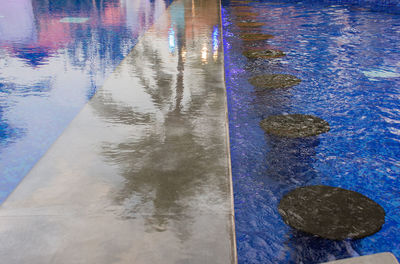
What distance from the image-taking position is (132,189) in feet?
6.86

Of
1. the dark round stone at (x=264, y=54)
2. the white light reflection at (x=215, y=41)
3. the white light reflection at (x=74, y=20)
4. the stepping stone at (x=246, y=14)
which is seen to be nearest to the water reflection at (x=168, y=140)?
the white light reflection at (x=215, y=41)

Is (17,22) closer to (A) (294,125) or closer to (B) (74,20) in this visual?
(B) (74,20)

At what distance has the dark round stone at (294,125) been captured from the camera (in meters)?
3.51

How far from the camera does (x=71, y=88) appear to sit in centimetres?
455

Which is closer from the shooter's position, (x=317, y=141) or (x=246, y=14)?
(x=317, y=141)

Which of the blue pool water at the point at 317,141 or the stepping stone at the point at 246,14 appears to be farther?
the stepping stone at the point at 246,14

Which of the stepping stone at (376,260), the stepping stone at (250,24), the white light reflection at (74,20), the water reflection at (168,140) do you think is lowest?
the stepping stone at (376,260)

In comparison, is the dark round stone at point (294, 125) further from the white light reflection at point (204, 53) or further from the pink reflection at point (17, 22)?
the pink reflection at point (17, 22)

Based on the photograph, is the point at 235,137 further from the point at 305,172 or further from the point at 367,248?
the point at 367,248

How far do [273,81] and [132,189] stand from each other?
3519 millimetres

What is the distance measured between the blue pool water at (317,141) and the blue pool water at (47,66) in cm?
184

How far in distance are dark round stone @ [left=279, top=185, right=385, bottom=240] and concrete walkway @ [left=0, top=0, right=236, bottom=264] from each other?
1.82 ft

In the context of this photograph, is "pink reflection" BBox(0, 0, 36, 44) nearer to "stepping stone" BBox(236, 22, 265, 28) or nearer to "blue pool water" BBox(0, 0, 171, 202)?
"blue pool water" BBox(0, 0, 171, 202)

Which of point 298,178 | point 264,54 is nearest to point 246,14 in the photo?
point 264,54
